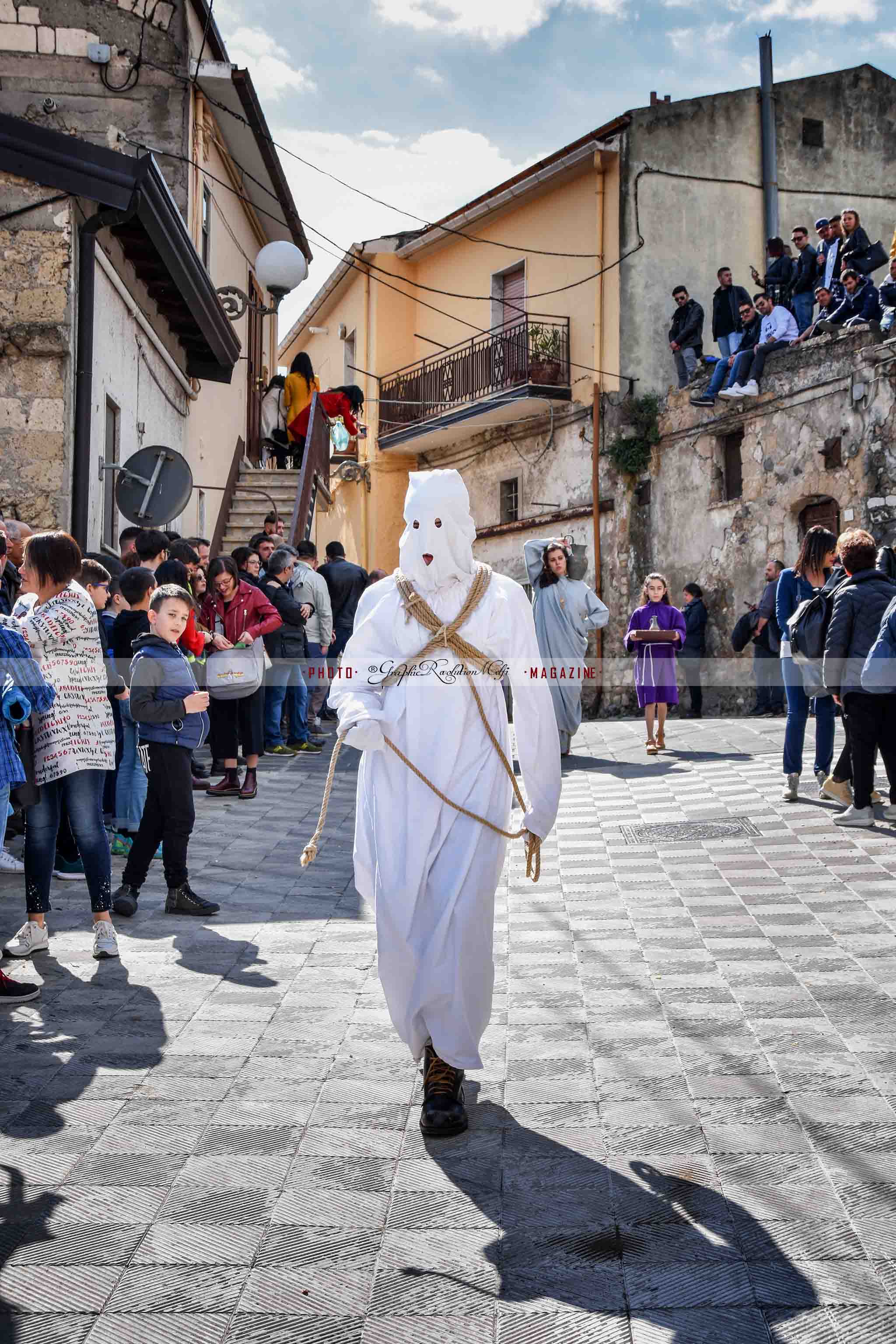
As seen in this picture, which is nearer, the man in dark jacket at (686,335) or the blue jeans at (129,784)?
the blue jeans at (129,784)

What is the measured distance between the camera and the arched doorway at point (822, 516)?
733 inches

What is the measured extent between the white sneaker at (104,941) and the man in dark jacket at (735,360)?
54.0ft

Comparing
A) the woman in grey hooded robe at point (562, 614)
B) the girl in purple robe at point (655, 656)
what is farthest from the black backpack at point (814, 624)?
the girl in purple robe at point (655, 656)

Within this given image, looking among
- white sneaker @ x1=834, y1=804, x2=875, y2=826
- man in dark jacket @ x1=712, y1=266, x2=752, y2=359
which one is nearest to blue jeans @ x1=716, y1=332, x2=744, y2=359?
man in dark jacket @ x1=712, y1=266, x2=752, y2=359

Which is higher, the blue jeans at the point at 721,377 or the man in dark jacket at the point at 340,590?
the blue jeans at the point at 721,377

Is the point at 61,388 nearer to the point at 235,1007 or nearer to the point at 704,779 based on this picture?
the point at 704,779

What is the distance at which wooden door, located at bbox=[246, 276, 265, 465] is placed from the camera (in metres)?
24.4

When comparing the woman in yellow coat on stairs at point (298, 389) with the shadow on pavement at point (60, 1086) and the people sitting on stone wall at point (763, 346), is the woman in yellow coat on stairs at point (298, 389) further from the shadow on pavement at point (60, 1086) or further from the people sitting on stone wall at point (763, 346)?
the shadow on pavement at point (60, 1086)

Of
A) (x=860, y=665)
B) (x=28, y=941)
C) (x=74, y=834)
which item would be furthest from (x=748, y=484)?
(x=28, y=941)

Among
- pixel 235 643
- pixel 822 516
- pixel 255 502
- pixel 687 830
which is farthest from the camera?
pixel 255 502

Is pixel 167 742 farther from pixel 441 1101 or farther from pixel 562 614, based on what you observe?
pixel 562 614

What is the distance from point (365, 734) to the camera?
402cm

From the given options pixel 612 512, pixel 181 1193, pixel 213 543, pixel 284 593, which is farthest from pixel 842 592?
pixel 612 512

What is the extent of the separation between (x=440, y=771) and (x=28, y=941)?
2.49m
